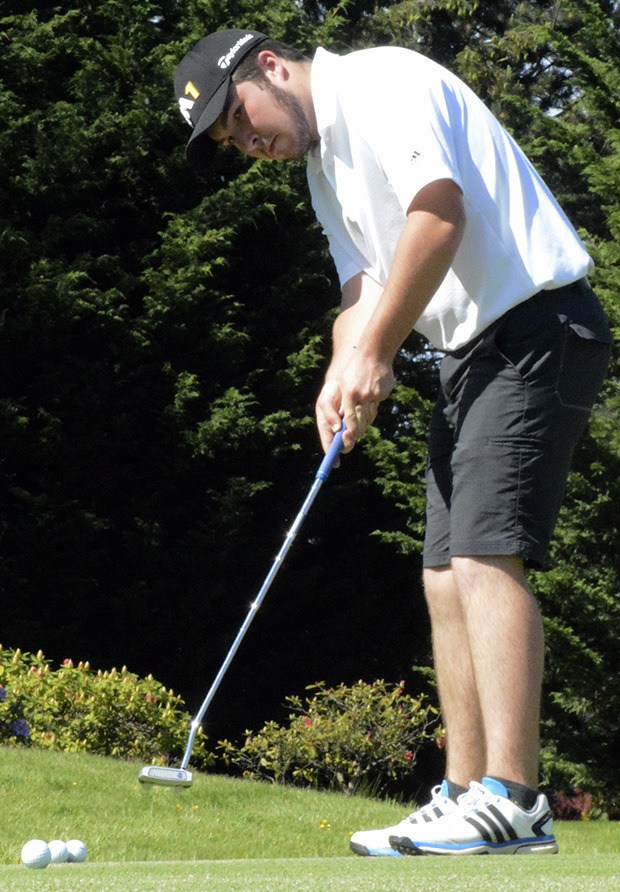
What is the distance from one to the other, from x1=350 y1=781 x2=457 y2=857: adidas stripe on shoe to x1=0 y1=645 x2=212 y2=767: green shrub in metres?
4.73

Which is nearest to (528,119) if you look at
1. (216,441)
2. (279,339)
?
(279,339)

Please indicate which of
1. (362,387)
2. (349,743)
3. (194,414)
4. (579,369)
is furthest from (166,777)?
(194,414)

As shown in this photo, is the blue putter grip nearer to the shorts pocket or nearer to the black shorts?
the black shorts

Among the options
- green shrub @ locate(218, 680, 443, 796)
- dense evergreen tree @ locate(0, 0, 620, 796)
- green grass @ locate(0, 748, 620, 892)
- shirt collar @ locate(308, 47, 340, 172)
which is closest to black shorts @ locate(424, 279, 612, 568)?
shirt collar @ locate(308, 47, 340, 172)

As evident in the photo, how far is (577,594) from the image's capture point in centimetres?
873

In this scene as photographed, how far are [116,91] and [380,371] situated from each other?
8490 millimetres

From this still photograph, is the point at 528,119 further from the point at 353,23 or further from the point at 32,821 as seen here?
the point at 32,821

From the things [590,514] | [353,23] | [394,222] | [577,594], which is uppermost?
[353,23]

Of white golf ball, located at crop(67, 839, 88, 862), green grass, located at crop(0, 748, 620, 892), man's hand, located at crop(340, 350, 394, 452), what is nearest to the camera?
green grass, located at crop(0, 748, 620, 892)

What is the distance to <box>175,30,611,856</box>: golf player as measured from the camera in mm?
2812

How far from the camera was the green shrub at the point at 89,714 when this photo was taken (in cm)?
770

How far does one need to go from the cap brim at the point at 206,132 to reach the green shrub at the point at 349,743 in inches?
237

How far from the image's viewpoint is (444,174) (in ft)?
9.23

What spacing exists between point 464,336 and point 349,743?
248 inches
